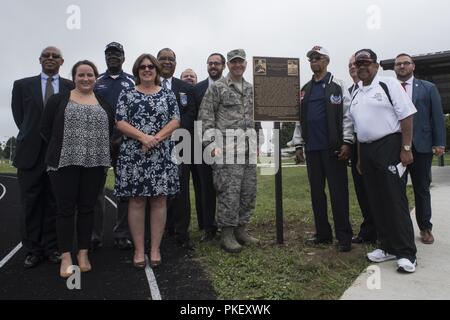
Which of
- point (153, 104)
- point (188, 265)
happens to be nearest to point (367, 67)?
point (153, 104)

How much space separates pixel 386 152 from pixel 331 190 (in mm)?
970

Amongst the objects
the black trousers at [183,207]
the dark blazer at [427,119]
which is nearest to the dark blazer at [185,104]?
the black trousers at [183,207]

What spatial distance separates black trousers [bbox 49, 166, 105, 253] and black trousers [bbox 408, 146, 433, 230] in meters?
3.76

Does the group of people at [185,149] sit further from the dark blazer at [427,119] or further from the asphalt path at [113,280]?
the asphalt path at [113,280]

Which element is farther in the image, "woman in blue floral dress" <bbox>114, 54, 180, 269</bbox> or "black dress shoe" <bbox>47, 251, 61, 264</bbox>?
"black dress shoe" <bbox>47, 251, 61, 264</bbox>

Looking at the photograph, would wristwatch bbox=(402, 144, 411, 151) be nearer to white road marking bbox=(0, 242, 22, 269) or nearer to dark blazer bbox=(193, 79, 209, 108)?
dark blazer bbox=(193, 79, 209, 108)

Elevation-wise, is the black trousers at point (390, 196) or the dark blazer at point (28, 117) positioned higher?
the dark blazer at point (28, 117)

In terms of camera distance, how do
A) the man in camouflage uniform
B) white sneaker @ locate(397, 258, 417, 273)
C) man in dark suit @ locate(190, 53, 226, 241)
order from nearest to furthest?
1. white sneaker @ locate(397, 258, 417, 273)
2. the man in camouflage uniform
3. man in dark suit @ locate(190, 53, 226, 241)

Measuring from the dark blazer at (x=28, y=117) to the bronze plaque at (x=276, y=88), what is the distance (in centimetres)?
231

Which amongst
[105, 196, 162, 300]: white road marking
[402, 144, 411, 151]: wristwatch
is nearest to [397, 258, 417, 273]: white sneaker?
[402, 144, 411, 151]: wristwatch

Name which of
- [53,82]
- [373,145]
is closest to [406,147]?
[373,145]

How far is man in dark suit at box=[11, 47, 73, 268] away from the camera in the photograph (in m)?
4.48

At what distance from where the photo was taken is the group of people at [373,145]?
4.17m
